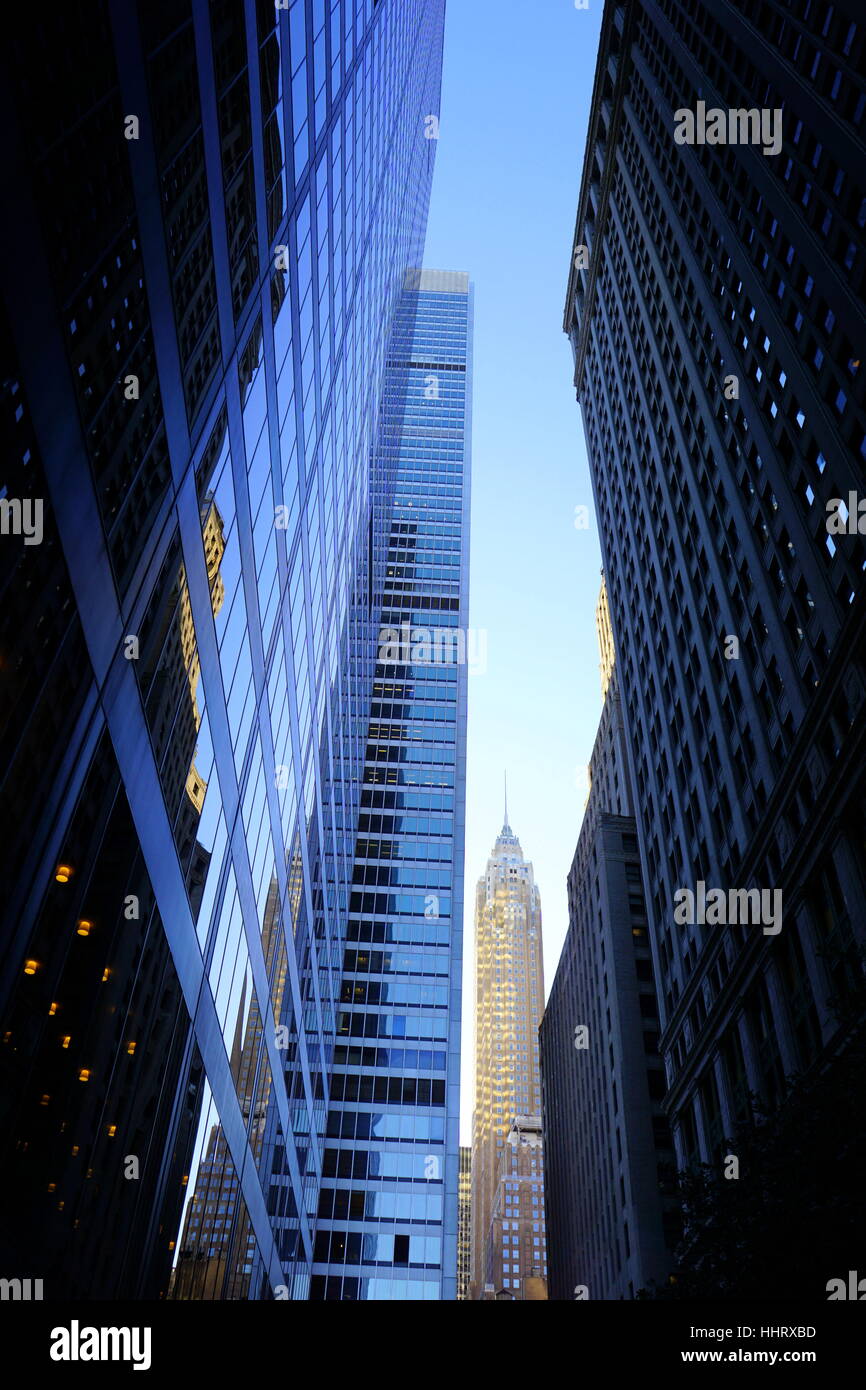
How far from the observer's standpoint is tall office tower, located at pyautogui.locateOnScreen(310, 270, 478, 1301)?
69000 millimetres

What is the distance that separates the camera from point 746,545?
1714 inches

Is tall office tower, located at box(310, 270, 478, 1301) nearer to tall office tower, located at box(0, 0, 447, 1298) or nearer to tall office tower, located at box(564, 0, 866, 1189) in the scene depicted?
tall office tower, located at box(564, 0, 866, 1189)

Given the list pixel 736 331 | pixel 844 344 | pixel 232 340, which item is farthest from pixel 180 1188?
pixel 736 331

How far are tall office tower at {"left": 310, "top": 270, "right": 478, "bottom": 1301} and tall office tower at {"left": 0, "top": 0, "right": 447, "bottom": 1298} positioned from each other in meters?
31.3

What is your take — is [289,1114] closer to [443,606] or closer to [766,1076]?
[766,1076]

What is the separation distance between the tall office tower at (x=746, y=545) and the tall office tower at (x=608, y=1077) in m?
16.6

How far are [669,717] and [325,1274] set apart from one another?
42848 millimetres

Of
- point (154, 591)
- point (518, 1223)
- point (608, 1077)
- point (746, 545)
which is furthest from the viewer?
point (518, 1223)

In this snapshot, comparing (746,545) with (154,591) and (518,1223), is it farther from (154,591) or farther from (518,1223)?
(518,1223)

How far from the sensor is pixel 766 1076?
37.2 meters

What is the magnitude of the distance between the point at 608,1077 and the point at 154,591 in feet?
220

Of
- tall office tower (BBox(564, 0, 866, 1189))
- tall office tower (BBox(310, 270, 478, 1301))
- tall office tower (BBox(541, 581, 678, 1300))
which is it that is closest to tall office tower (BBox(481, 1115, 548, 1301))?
tall office tower (BBox(541, 581, 678, 1300))

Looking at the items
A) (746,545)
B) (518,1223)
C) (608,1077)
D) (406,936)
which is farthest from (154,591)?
(518,1223)

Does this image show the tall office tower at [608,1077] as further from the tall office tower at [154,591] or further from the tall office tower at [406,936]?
the tall office tower at [154,591]
